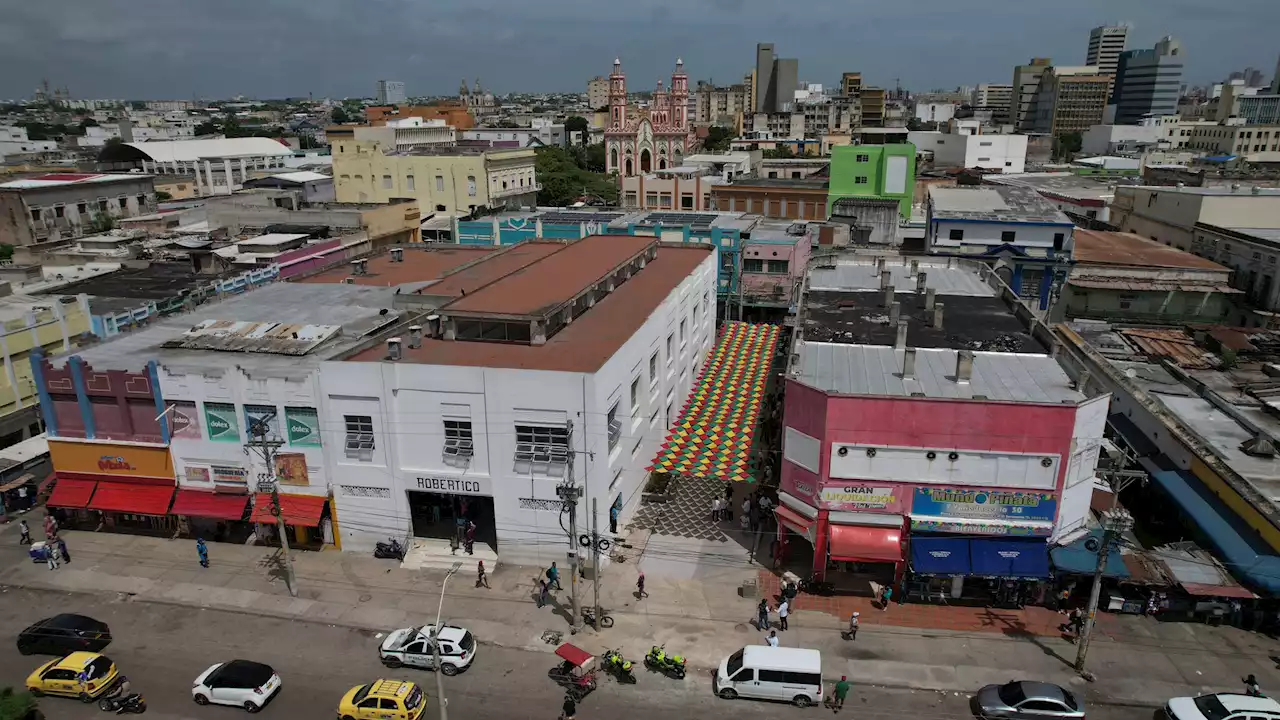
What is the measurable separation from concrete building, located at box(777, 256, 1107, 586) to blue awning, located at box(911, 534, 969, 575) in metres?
0.03

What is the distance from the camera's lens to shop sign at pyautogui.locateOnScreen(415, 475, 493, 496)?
95.0 feet

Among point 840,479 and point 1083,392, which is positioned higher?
point 1083,392

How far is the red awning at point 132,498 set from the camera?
1224 inches

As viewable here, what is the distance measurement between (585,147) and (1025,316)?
520ft

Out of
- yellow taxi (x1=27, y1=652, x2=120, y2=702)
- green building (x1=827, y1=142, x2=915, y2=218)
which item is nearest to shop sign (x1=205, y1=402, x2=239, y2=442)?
yellow taxi (x1=27, y1=652, x2=120, y2=702)

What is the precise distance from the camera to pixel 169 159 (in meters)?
111

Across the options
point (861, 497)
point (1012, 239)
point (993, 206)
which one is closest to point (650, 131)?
point (993, 206)

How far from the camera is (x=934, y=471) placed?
26.3 metres

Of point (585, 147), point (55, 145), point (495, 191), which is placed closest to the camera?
point (495, 191)

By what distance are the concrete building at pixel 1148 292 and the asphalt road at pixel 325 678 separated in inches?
1378

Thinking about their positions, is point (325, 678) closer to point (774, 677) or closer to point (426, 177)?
point (774, 677)

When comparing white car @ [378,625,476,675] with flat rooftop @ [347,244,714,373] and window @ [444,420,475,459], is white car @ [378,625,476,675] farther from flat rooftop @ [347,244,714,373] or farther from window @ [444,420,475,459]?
flat rooftop @ [347,244,714,373]

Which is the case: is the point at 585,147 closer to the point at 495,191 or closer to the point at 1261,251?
the point at 495,191

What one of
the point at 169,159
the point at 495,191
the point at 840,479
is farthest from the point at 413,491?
the point at 169,159
